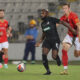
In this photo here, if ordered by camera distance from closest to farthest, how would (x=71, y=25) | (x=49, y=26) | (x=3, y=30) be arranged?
(x=71, y=25) < (x=49, y=26) < (x=3, y=30)

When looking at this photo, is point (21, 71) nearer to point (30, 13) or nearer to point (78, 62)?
point (78, 62)

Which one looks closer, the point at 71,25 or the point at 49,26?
the point at 71,25

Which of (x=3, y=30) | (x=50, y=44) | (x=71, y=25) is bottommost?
(x=50, y=44)

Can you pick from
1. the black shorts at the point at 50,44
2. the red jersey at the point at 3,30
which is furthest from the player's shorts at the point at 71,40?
the red jersey at the point at 3,30

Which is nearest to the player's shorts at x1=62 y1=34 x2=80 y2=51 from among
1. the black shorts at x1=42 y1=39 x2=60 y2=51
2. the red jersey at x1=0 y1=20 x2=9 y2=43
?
the black shorts at x1=42 y1=39 x2=60 y2=51

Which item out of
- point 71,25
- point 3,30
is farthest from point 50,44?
point 3,30

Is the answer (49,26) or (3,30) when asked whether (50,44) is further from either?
(3,30)

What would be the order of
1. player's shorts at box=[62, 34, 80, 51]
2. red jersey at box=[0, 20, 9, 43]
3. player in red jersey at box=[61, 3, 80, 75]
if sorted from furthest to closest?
1. red jersey at box=[0, 20, 9, 43]
2. player's shorts at box=[62, 34, 80, 51]
3. player in red jersey at box=[61, 3, 80, 75]

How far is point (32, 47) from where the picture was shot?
17828 mm

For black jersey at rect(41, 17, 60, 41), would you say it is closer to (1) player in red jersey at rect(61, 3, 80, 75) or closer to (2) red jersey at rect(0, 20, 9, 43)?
(1) player in red jersey at rect(61, 3, 80, 75)

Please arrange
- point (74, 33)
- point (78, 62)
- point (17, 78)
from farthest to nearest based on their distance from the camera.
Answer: point (78, 62) → point (74, 33) → point (17, 78)

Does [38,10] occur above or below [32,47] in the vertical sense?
above

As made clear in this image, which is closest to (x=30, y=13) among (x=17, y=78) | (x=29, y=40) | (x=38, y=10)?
(x=38, y=10)

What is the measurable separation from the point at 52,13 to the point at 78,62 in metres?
2.81
